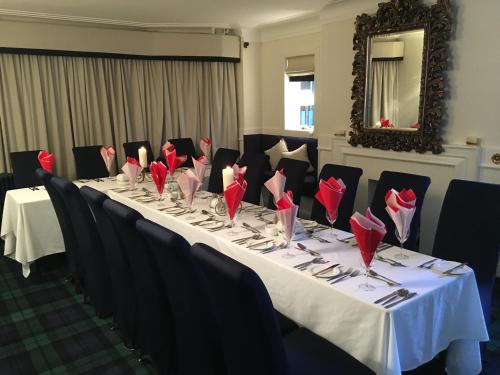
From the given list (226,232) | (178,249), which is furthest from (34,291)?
(178,249)

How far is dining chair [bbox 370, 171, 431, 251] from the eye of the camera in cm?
251

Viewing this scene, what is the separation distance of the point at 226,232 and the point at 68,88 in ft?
11.6

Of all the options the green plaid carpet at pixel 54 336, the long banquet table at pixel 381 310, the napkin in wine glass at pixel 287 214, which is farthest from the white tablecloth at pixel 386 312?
the green plaid carpet at pixel 54 336

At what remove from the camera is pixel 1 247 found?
13.9ft

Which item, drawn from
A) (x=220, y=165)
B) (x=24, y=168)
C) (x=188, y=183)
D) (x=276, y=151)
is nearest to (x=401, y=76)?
Result: (x=220, y=165)

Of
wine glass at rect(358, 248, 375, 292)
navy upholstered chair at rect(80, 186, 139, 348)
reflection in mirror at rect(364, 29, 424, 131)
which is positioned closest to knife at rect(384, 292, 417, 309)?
wine glass at rect(358, 248, 375, 292)

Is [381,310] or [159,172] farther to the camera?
[159,172]

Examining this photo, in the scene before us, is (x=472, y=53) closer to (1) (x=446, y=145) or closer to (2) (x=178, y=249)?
(1) (x=446, y=145)

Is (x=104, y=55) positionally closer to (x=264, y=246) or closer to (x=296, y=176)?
(x=296, y=176)

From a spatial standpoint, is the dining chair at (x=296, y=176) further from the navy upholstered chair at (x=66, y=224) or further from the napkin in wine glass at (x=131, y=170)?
the navy upholstered chair at (x=66, y=224)

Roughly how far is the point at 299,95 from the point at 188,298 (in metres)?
4.49

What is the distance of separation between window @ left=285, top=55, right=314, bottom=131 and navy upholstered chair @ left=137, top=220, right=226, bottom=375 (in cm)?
404

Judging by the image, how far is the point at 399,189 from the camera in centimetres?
263

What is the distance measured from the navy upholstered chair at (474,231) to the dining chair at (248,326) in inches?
36.3
